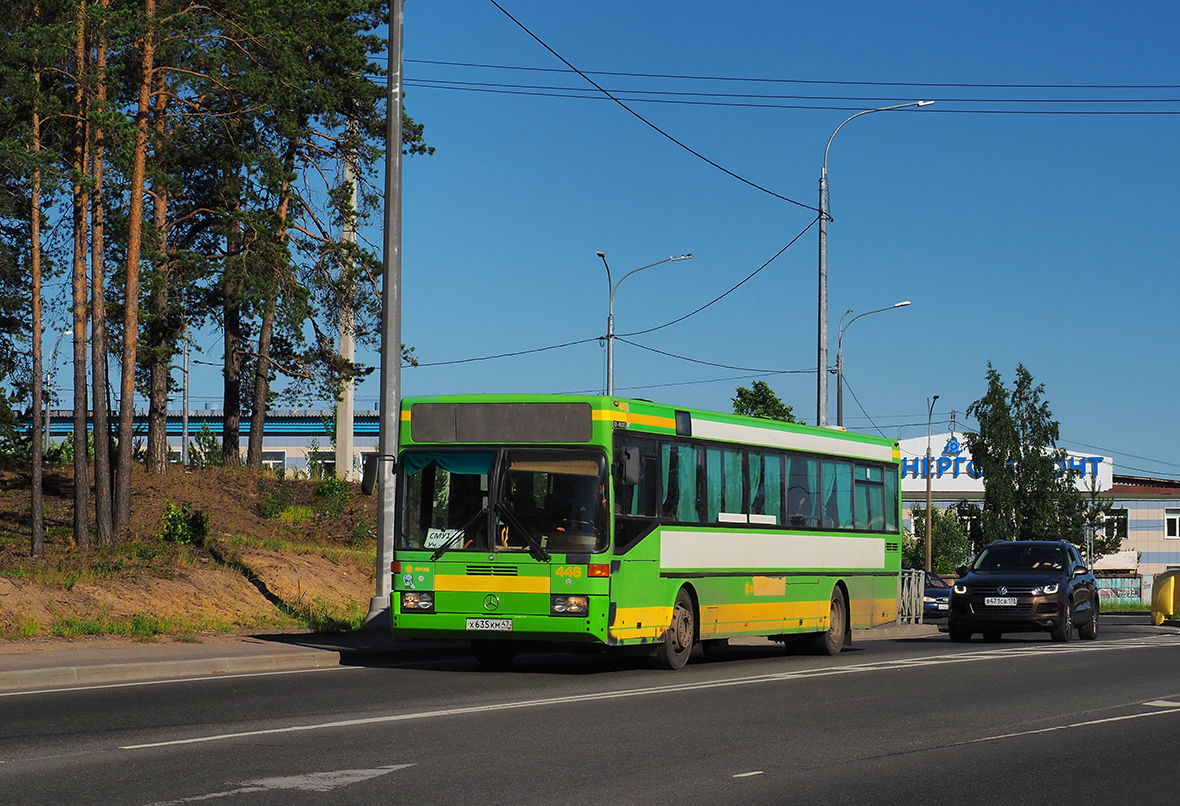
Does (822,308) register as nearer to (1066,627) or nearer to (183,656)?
(1066,627)

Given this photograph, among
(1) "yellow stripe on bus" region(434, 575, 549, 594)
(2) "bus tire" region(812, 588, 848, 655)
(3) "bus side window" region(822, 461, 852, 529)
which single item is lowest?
(2) "bus tire" region(812, 588, 848, 655)

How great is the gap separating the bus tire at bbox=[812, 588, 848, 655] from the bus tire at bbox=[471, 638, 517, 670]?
17.9 feet

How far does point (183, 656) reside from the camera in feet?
55.5

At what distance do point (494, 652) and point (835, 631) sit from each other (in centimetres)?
602

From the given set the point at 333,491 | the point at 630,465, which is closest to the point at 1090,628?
the point at 630,465

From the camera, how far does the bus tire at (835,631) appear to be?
21.8 meters

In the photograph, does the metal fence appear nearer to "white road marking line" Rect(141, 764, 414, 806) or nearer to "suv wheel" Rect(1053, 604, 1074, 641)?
"suv wheel" Rect(1053, 604, 1074, 641)

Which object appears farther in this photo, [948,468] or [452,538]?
[948,468]

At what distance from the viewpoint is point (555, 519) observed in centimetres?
1650

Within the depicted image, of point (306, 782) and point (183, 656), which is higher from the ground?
point (306, 782)

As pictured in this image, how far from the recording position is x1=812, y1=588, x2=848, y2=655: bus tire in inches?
856

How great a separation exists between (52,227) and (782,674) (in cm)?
1917

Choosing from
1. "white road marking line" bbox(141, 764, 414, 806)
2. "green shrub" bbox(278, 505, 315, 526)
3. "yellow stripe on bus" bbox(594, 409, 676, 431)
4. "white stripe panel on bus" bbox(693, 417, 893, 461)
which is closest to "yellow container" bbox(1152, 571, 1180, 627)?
"white stripe panel on bus" bbox(693, 417, 893, 461)

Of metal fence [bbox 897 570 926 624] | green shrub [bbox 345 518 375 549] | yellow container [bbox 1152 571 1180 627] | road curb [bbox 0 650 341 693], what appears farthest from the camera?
yellow container [bbox 1152 571 1180 627]
